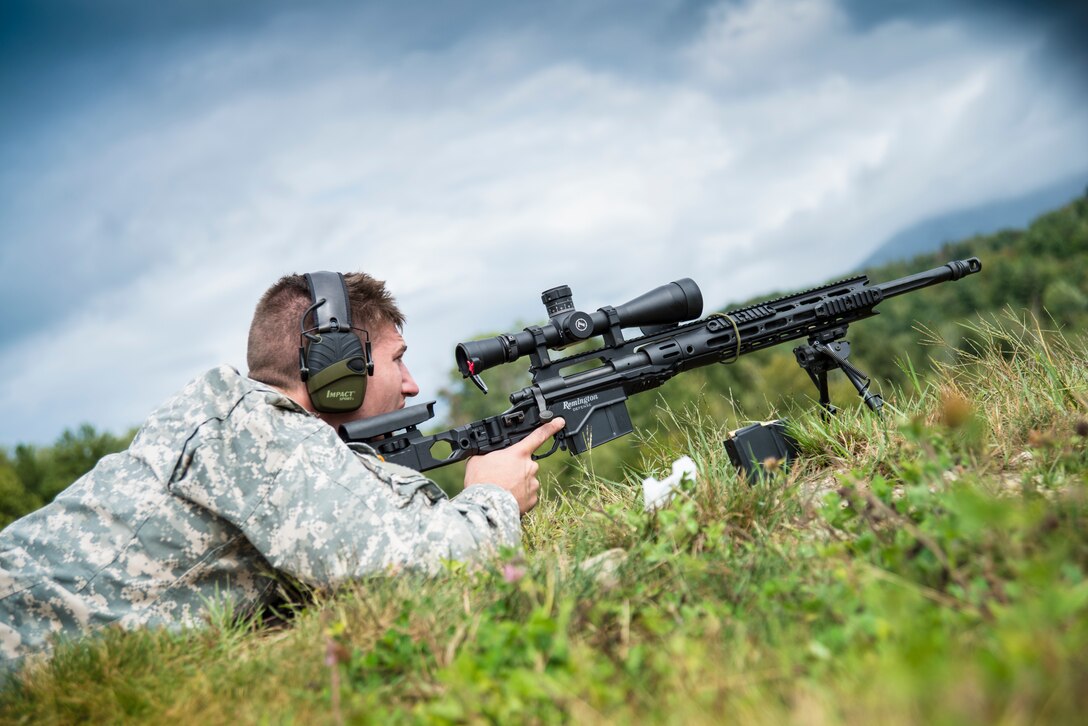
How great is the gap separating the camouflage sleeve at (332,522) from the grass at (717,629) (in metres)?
0.16

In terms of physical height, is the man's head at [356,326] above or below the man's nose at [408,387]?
above

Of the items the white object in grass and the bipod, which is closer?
the white object in grass

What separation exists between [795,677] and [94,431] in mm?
38977

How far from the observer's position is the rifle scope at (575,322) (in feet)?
18.1

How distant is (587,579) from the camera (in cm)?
329

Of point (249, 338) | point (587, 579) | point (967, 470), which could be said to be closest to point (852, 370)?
point (967, 470)

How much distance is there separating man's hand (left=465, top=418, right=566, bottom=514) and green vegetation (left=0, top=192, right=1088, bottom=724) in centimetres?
33

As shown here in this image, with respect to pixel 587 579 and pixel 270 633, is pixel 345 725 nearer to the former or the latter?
pixel 587 579

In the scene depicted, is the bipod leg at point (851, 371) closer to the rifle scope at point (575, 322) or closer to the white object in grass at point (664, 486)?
the rifle scope at point (575, 322)

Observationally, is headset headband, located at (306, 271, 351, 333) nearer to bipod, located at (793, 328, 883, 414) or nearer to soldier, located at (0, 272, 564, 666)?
soldier, located at (0, 272, 564, 666)

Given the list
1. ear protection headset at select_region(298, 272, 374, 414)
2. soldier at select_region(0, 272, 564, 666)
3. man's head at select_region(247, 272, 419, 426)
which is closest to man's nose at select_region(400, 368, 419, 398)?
man's head at select_region(247, 272, 419, 426)

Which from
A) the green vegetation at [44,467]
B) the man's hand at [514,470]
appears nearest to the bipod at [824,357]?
the man's hand at [514,470]

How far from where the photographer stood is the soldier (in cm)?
385

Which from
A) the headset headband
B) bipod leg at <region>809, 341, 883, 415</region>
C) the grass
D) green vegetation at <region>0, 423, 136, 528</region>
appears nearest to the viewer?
the grass
